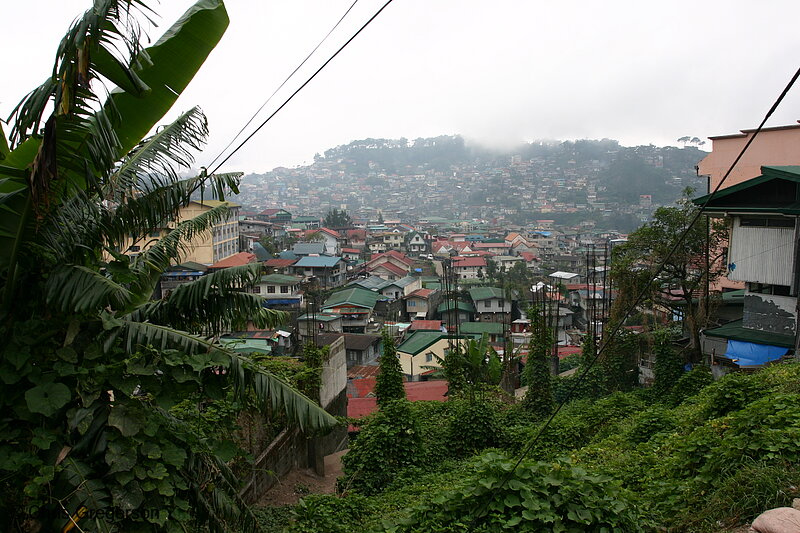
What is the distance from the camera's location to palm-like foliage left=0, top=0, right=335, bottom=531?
3.09 meters

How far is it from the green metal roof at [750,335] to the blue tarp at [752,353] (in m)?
0.09

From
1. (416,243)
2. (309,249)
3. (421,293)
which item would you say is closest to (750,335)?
(421,293)

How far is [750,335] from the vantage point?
12.8 m

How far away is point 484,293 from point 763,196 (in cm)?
2447

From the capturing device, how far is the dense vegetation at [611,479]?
4207mm

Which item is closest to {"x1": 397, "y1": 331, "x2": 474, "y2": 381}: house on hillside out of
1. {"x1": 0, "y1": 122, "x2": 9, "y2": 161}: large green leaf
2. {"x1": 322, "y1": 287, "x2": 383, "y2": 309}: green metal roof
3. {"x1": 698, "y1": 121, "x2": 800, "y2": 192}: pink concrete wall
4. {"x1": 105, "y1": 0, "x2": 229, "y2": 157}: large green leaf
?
{"x1": 322, "y1": 287, "x2": 383, "y2": 309}: green metal roof

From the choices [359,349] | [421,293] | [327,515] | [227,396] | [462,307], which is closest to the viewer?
[227,396]

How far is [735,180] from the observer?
Result: 19.1 m

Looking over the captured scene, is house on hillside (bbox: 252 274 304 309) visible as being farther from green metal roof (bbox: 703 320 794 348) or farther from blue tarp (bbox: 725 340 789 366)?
blue tarp (bbox: 725 340 789 366)

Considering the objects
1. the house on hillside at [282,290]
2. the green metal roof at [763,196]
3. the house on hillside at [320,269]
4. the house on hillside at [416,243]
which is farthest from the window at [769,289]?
the house on hillside at [416,243]

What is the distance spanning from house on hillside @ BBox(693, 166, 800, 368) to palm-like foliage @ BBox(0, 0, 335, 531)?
11.5m

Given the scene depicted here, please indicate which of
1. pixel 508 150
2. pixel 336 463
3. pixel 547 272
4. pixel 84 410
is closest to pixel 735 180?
pixel 336 463

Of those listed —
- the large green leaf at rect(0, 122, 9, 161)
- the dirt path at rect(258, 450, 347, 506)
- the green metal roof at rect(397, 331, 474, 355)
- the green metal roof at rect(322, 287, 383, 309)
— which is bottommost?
the green metal roof at rect(397, 331, 474, 355)

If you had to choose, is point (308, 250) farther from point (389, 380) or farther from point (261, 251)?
point (389, 380)
